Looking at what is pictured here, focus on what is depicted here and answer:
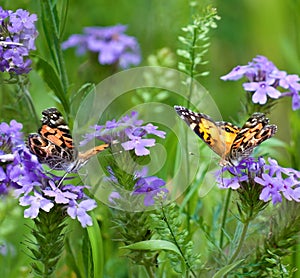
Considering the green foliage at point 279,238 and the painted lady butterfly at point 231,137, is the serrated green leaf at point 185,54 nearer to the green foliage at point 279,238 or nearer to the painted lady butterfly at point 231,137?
the painted lady butterfly at point 231,137

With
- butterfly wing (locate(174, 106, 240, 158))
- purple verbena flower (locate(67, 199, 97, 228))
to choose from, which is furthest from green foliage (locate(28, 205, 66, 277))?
butterfly wing (locate(174, 106, 240, 158))

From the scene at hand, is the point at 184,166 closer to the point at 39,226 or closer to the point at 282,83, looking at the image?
the point at 282,83

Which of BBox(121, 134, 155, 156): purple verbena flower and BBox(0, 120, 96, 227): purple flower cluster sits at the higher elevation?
BBox(121, 134, 155, 156): purple verbena flower

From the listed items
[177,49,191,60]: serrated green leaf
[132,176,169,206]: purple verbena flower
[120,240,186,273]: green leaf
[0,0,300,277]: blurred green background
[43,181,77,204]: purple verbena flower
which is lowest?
[120,240,186,273]: green leaf

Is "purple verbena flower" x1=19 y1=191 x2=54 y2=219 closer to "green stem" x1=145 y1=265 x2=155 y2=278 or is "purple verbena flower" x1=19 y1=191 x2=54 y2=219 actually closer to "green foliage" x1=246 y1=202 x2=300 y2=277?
"green stem" x1=145 y1=265 x2=155 y2=278

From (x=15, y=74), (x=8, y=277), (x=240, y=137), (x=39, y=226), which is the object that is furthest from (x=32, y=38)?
(x=8, y=277)

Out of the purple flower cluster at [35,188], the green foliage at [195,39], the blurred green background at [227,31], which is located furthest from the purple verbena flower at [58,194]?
the blurred green background at [227,31]

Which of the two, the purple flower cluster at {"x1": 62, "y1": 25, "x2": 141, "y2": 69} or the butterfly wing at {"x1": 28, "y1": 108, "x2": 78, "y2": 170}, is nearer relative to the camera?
the butterfly wing at {"x1": 28, "y1": 108, "x2": 78, "y2": 170}
